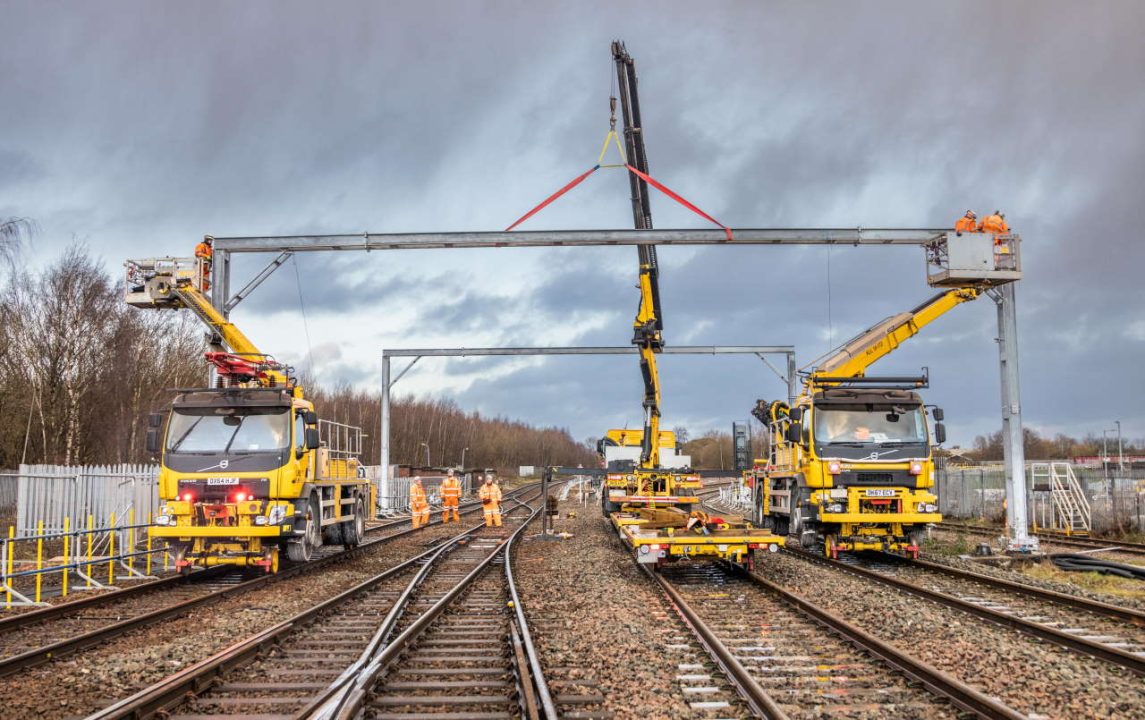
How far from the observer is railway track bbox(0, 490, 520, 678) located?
8.48 meters

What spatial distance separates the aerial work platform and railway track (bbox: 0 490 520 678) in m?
13.1

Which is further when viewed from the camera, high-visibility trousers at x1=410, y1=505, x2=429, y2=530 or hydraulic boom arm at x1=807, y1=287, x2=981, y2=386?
high-visibility trousers at x1=410, y1=505, x2=429, y2=530

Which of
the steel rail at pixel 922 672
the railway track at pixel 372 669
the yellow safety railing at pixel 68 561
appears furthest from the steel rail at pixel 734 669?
the yellow safety railing at pixel 68 561

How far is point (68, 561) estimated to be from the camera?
12.8 metres

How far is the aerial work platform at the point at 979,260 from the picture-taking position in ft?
56.5

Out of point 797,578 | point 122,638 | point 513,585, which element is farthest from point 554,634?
point 797,578

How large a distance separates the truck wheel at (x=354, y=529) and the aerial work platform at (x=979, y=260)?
12430 millimetres

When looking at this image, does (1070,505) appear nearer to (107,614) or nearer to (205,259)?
(205,259)

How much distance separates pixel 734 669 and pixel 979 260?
497 inches

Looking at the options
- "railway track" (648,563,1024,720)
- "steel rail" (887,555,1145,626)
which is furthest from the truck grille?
"railway track" (648,563,1024,720)

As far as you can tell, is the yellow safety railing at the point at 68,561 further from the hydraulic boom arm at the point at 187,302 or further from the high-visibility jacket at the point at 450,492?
the high-visibility jacket at the point at 450,492

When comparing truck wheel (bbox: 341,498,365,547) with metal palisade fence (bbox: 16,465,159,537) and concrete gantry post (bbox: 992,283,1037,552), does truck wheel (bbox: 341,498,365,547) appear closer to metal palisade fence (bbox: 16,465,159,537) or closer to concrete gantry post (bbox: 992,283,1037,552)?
metal palisade fence (bbox: 16,465,159,537)

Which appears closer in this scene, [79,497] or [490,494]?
[79,497]

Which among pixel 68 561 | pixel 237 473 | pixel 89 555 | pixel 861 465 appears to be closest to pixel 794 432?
pixel 861 465
